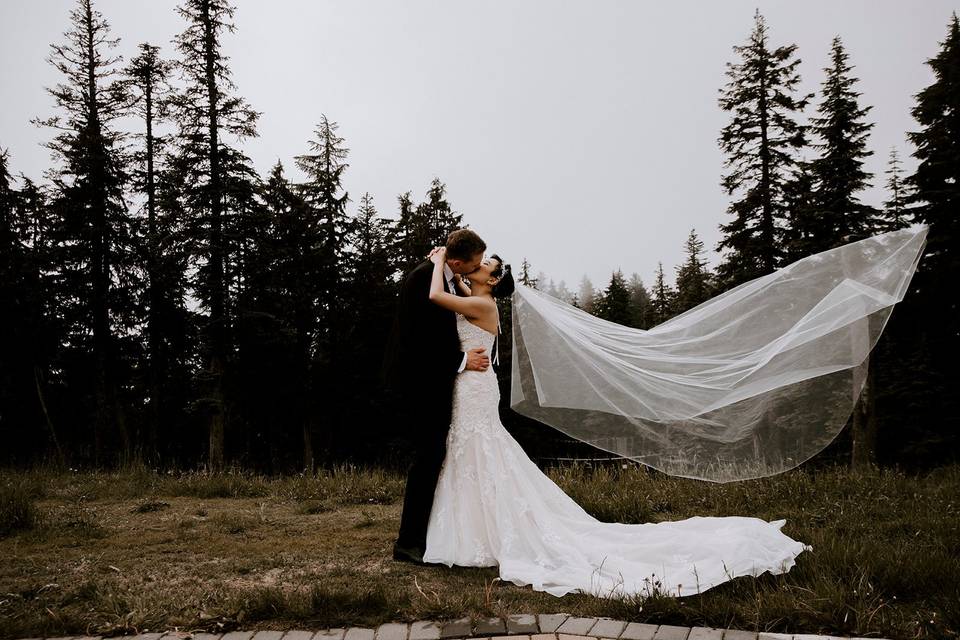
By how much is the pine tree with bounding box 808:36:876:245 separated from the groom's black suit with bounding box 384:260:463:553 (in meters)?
22.2

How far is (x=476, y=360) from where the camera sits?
5441mm

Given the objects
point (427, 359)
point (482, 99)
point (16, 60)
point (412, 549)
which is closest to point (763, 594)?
point (412, 549)

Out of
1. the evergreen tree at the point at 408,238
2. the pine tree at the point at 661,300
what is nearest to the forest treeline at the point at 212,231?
the evergreen tree at the point at 408,238

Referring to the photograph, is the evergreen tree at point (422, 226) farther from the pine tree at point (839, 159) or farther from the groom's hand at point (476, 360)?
the groom's hand at point (476, 360)

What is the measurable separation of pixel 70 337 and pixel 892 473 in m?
28.4

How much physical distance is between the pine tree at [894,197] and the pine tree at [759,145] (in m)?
3.76

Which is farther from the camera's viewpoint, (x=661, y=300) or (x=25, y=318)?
(x=661, y=300)

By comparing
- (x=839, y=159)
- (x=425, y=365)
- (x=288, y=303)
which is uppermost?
(x=839, y=159)

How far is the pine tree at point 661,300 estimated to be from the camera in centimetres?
5361

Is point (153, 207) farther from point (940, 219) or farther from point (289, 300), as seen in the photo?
point (940, 219)

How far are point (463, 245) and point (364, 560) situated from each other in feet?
8.71

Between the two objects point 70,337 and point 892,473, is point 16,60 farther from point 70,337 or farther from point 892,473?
point 892,473

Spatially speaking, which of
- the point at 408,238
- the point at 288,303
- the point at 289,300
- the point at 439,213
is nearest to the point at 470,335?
the point at 288,303

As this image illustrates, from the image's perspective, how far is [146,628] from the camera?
3764mm
